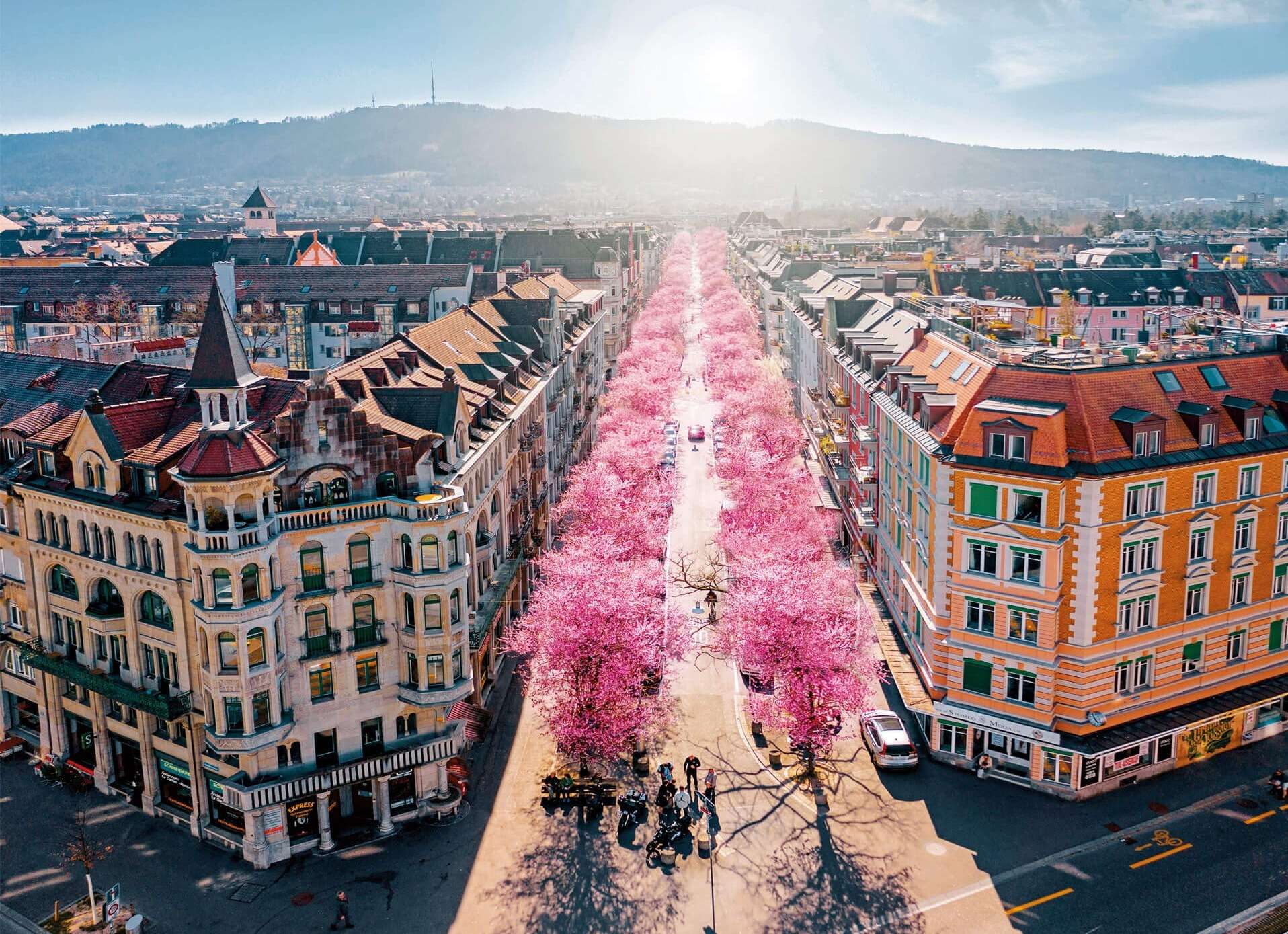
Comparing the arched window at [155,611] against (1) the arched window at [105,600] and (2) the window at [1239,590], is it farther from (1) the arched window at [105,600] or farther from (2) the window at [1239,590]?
(2) the window at [1239,590]

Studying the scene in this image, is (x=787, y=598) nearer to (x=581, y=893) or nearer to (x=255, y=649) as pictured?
(x=581, y=893)

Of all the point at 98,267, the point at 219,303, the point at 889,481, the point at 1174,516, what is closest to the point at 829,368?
the point at 889,481

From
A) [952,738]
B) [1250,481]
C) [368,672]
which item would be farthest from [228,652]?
[1250,481]

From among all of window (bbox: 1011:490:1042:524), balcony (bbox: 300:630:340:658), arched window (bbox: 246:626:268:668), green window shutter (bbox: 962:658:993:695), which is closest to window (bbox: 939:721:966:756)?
green window shutter (bbox: 962:658:993:695)

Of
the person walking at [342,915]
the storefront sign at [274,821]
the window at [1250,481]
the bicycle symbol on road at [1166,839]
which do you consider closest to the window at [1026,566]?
the window at [1250,481]

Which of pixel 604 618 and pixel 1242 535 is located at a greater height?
pixel 1242 535

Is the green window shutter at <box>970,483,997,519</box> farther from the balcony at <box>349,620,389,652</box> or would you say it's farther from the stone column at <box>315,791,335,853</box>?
the stone column at <box>315,791,335,853</box>
